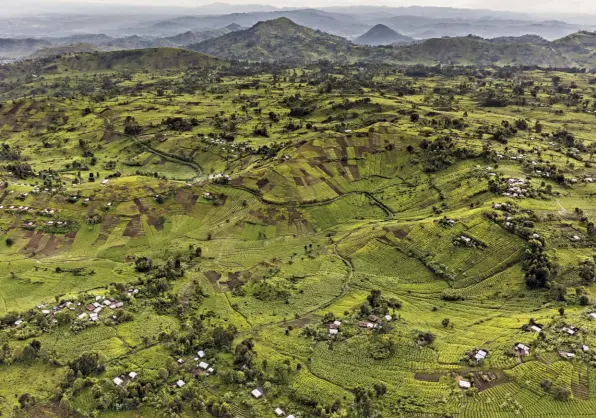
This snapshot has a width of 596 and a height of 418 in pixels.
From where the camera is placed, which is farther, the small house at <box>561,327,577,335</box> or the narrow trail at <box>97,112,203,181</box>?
the narrow trail at <box>97,112,203,181</box>

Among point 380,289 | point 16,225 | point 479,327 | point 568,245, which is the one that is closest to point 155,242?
point 16,225

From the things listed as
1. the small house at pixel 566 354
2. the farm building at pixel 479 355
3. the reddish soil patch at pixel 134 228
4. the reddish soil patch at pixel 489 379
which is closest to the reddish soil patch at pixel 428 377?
the reddish soil patch at pixel 489 379

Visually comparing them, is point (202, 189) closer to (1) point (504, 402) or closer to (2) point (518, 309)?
(2) point (518, 309)

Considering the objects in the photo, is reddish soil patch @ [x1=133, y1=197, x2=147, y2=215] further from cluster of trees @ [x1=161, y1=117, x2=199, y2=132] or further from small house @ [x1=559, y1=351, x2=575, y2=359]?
small house @ [x1=559, y1=351, x2=575, y2=359]

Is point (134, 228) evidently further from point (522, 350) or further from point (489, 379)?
point (522, 350)

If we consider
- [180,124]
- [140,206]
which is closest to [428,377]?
[140,206]

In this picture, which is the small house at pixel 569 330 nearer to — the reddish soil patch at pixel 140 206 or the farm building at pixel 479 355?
the farm building at pixel 479 355

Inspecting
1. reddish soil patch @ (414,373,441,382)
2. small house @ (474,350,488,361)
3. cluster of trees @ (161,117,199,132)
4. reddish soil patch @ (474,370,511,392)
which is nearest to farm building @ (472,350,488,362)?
small house @ (474,350,488,361)
